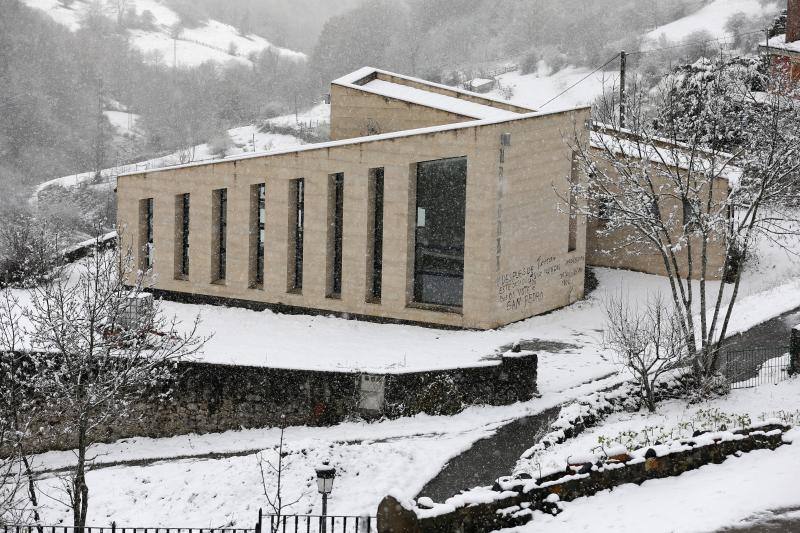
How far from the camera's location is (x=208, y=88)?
110438 millimetres

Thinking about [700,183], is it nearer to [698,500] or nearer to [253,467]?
[253,467]

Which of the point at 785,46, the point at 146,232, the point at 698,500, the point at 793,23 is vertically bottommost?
the point at 698,500

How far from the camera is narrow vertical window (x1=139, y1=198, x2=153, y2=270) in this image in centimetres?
3206

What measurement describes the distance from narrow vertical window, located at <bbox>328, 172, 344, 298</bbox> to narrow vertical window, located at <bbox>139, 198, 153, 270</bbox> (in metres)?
6.83

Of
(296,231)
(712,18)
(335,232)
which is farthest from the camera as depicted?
(712,18)

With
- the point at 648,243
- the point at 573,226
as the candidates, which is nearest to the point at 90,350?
the point at 573,226

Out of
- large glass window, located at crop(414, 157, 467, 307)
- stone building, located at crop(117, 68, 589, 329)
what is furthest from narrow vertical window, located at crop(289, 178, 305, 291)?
large glass window, located at crop(414, 157, 467, 307)

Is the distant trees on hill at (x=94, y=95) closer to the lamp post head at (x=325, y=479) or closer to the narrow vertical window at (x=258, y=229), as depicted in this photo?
the narrow vertical window at (x=258, y=229)

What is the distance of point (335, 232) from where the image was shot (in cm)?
2883

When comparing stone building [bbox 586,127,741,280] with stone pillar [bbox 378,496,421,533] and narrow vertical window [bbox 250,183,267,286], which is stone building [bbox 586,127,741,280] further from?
stone pillar [bbox 378,496,421,533]

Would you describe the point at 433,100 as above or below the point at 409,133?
above

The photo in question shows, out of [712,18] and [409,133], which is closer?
[409,133]

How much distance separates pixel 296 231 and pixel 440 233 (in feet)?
14.6

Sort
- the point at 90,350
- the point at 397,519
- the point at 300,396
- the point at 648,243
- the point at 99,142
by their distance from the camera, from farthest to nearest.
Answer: the point at 99,142, the point at 648,243, the point at 300,396, the point at 90,350, the point at 397,519
